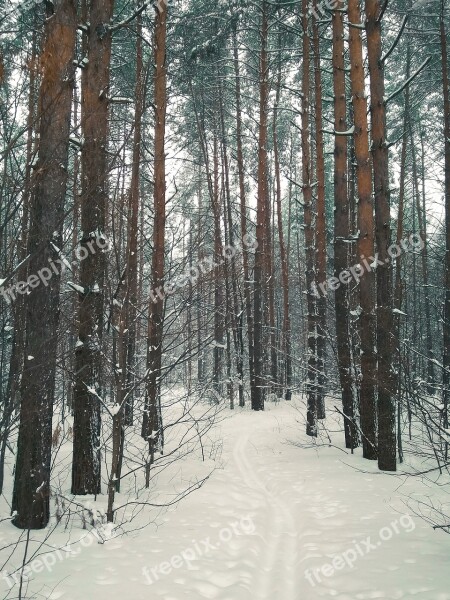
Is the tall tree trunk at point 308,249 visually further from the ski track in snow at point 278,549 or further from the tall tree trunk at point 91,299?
the tall tree trunk at point 91,299

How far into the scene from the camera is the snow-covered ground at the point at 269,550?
351 cm

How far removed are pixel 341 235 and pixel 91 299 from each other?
5.69 m

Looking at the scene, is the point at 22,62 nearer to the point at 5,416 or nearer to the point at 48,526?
the point at 5,416

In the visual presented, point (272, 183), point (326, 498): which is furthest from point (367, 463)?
point (272, 183)

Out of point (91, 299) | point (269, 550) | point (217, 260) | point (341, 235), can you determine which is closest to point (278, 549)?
point (269, 550)

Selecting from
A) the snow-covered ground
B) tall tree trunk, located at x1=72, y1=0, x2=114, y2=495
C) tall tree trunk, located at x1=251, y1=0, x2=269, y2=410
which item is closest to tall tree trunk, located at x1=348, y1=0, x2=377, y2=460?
the snow-covered ground

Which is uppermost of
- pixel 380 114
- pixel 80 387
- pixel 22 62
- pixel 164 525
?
pixel 380 114

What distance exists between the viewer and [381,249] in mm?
6727

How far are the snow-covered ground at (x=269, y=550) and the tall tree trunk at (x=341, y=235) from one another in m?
2.03

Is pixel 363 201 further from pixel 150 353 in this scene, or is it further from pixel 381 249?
pixel 150 353

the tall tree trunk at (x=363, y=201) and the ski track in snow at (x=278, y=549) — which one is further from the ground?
the tall tree trunk at (x=363, y=201)

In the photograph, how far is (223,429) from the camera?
12656 millimetres

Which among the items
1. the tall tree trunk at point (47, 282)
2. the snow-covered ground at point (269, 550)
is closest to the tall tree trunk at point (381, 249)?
the snow-covered ground at point (269, 550)

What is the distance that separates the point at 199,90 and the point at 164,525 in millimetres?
13481
